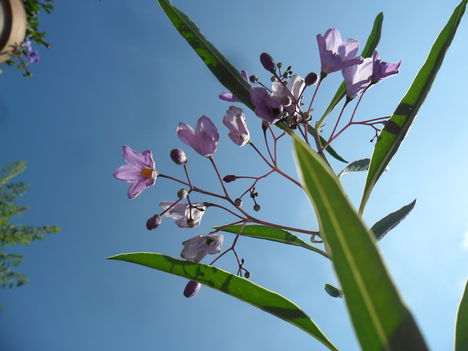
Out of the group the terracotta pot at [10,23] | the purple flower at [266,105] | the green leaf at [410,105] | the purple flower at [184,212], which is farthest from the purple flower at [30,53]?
the green leaf at [410,105]

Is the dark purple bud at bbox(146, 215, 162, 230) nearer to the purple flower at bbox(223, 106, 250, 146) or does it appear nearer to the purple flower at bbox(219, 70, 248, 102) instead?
the purple flower at bbox(223, 106, 250, 146)

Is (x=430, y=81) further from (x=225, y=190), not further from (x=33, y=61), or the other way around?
(x=33, y=61)

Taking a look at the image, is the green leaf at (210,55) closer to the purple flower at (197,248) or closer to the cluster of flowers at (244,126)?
the cluster of flowers at (244,126)

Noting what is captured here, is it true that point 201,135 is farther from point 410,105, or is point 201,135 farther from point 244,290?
point 410,105

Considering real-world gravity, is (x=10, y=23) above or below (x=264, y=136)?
above

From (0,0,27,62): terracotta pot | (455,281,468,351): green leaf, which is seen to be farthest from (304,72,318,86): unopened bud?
(0,0,27,62): terracotta pot

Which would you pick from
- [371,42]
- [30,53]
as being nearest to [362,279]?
[371,42]
